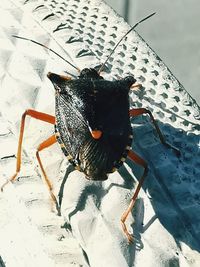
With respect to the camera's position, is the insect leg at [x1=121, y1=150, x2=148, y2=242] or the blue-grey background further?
the blue-grey background

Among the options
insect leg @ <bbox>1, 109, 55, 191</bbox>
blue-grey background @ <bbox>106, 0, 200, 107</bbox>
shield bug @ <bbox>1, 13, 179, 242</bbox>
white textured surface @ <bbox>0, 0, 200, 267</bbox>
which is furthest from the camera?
blue-grey background @ <bbox>106, 0, 200, 107</bbox>

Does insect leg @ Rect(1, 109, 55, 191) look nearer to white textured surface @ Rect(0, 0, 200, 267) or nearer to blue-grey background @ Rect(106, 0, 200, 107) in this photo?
white textured surface @ Rect(0, 0, 200, 267)

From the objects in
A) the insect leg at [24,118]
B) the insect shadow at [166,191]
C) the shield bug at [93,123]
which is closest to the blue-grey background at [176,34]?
the shield bug at [93,123]

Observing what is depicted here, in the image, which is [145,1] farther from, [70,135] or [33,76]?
[70,135]

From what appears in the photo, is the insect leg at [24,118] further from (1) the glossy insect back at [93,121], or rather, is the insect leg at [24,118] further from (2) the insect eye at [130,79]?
(2) the insect eye at [130,79]

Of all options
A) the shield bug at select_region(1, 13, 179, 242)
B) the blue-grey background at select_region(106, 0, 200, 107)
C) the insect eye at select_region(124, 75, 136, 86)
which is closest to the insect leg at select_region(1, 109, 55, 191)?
the shield bug at select_region(1, 13, 179, 242)

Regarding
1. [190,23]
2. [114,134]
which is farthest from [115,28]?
[114,134]

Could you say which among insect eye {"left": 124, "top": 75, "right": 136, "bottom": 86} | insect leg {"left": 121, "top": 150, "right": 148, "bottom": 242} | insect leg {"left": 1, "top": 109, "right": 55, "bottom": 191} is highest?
insect eye {"left": 124, "top": 75, "right": 136, "bottom": 86}
